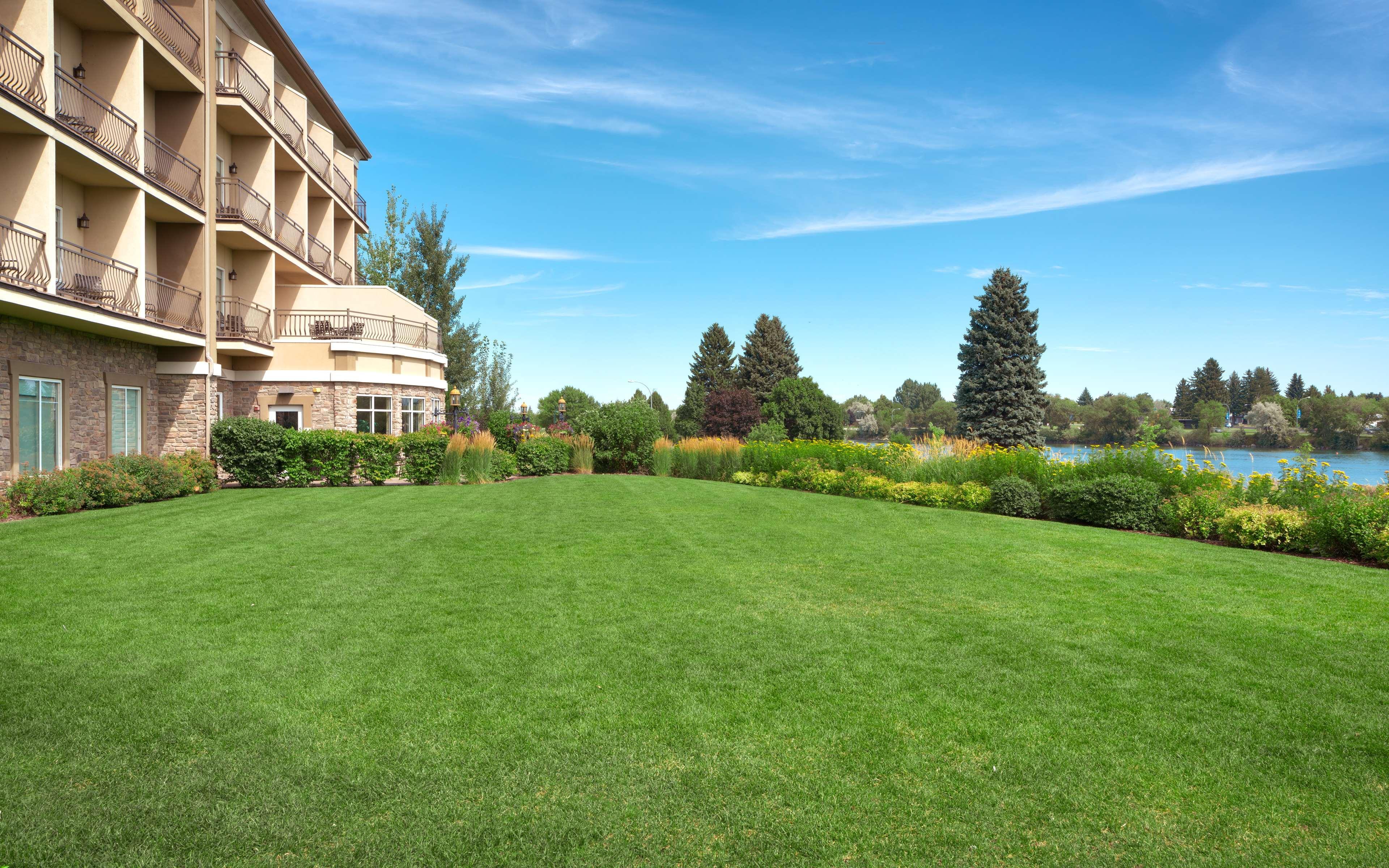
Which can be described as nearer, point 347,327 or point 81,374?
point 81,374

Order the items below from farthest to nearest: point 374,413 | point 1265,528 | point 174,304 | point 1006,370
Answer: point 1006,370 → point 374,413 → point 174,304 → point 1265,528

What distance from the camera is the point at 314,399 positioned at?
74.0ft

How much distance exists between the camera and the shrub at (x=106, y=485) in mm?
13844

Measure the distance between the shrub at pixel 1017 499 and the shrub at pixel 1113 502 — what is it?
548 mm

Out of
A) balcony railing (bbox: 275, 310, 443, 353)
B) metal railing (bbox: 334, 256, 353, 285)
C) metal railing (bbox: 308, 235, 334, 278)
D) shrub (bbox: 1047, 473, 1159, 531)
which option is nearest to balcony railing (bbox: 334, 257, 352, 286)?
metal railing (bbox: 334, 256, 353, 285)

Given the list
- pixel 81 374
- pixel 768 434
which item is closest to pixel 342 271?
pixel 81 374

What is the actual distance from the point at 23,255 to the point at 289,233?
12657 millimetres

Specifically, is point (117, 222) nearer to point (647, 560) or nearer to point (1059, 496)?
point (647, 560)

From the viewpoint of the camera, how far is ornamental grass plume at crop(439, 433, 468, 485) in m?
20.1

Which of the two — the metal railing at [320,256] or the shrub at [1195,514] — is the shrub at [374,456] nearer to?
the metal railing at [320,256]

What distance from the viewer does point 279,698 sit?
4688mm

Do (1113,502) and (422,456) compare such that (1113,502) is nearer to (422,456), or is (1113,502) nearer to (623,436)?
(623,436)

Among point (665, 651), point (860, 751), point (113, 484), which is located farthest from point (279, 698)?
point (113, 484)

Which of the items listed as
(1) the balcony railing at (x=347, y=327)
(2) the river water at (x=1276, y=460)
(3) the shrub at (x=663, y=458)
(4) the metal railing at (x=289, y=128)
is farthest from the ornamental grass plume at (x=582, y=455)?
(2) the river water at (x=1276, y=460)
